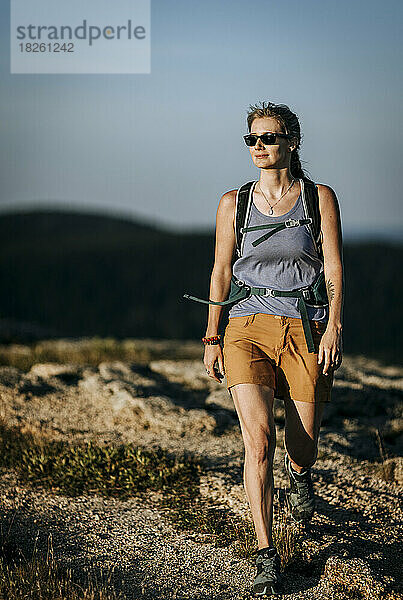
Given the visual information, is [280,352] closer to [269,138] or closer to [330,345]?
[330,345]

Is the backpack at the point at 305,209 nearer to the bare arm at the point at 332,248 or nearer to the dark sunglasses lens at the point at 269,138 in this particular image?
the bare arm at the point at 332,248

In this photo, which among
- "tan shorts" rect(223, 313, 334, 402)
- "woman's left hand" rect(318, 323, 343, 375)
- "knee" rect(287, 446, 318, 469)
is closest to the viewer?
"woman's left hand" rect(318, 323, 343, 375)

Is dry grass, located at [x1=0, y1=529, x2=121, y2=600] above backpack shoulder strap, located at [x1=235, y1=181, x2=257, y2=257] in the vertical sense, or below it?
below

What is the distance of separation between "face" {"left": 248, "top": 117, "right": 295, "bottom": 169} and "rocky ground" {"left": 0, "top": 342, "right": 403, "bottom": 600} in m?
2.60

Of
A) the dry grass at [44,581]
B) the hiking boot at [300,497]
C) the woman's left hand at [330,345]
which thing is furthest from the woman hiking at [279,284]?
the dry grass at [44,581]

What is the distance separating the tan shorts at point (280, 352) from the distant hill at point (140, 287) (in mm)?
18200

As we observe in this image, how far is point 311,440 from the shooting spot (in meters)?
4.72

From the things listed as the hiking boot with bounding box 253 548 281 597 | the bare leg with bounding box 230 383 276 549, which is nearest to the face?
the bare leg with bounding box 230 383 276 549

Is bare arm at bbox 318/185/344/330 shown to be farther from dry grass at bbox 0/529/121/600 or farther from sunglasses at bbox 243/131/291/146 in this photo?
dry grass at bbox 0/529/121/600

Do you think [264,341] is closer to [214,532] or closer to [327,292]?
[327,292]

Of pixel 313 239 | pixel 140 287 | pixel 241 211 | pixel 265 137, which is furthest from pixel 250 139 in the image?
pixel 140 287

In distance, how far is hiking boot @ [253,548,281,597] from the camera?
416 cm

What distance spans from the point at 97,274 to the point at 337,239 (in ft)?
112

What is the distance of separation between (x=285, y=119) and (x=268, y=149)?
0.22 metres
